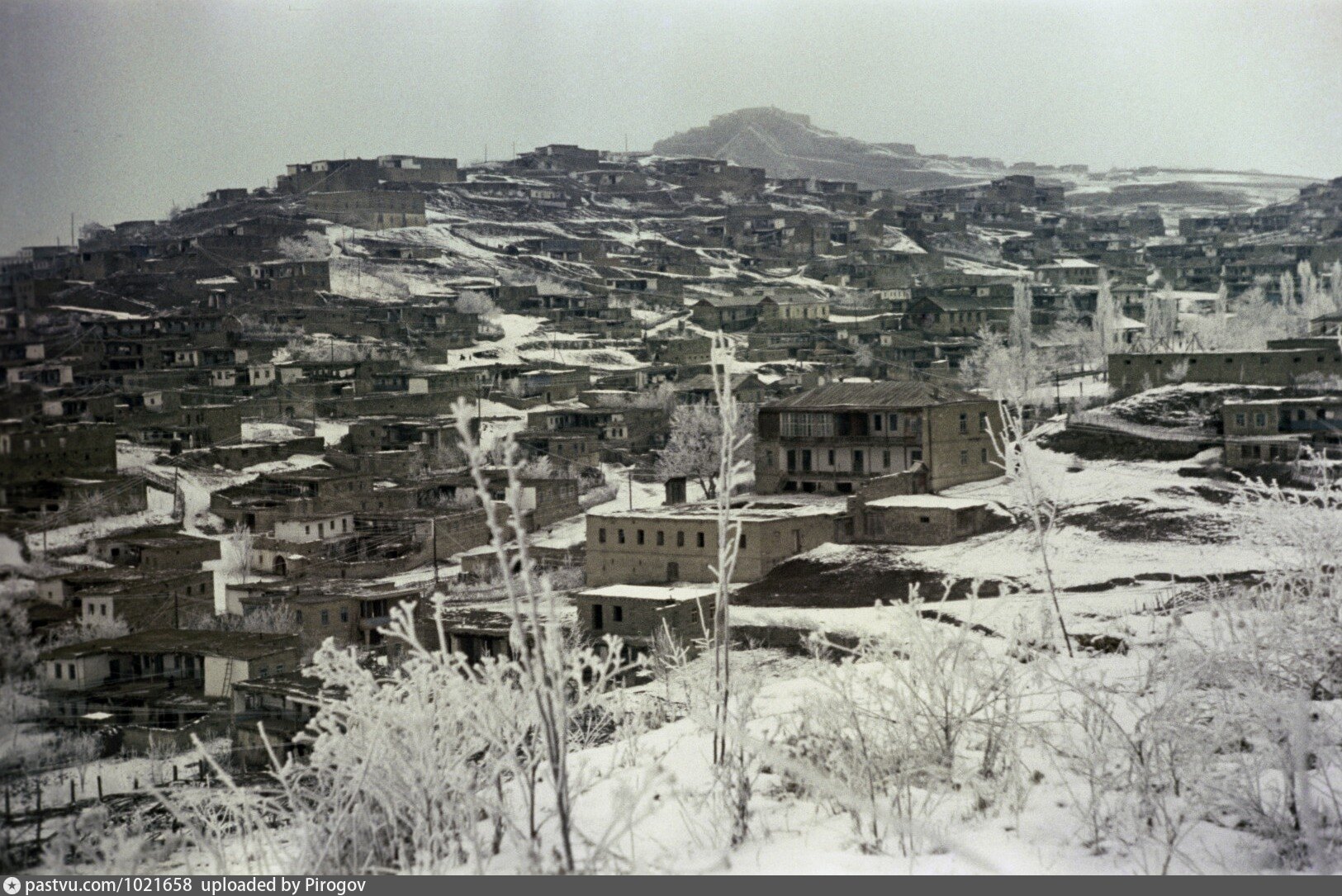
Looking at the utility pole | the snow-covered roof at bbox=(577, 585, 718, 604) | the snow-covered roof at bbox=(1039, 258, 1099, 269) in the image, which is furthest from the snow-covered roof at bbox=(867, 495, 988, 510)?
the snow-covered roof at bbox=(1039, 258, 1099, 269)

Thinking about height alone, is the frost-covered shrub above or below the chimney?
above

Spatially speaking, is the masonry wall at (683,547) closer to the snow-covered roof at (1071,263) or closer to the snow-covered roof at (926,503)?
the snow-covered roof at (926,503)

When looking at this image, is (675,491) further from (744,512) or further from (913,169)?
(913,169)

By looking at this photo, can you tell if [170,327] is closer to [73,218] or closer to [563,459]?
[563,459]

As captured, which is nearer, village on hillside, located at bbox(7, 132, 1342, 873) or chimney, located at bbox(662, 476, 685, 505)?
village on hillside, located at bbox(7, 132, 1342, 873)

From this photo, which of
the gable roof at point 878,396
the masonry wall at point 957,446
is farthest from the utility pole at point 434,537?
the masonry wall at point 957,446

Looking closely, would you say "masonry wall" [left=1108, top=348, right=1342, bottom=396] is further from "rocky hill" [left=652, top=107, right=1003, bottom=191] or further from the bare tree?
"rocky hill" [left=652, top=107, right=1003, bottom=191]

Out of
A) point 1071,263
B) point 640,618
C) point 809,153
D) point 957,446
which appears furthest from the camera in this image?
point 809,153

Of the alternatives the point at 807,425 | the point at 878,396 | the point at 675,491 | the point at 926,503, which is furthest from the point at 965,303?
the point at 926,503
